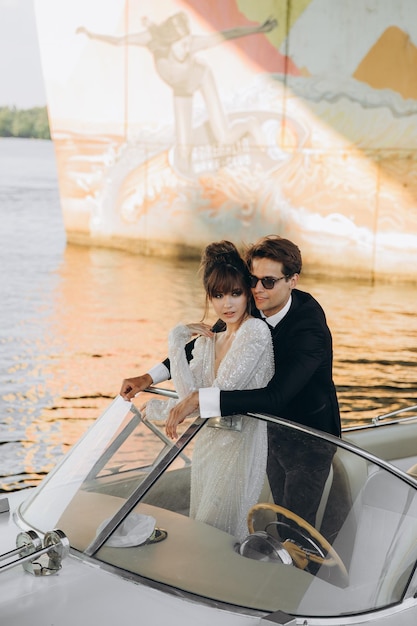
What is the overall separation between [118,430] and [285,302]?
0.59 m

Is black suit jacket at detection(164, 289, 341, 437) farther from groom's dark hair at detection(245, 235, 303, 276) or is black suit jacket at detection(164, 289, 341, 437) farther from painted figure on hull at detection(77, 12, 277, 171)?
painted figure on hull at detection(77, 12, 277, 171)

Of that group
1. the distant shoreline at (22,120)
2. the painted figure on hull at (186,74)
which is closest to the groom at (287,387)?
the painted figure on hull at (186,74)

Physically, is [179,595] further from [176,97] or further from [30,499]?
[176,97]

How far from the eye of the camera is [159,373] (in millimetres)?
2877

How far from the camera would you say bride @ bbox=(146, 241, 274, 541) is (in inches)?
98.1

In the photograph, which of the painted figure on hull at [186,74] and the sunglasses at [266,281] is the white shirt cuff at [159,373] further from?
the painted figure on hull at [186,74]

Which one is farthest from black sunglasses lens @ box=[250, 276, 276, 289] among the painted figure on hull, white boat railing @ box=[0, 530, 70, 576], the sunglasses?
the painted figure on hull

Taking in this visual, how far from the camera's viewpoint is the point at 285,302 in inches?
109

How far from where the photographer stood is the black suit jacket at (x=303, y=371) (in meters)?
2.58

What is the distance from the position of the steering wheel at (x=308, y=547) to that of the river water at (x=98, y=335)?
2.63 metres

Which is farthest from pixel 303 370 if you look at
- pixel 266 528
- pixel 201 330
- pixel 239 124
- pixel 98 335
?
pixel 239 124

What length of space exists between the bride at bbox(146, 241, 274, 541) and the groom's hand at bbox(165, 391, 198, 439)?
6 centimetres

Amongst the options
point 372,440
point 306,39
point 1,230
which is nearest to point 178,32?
point 306,39

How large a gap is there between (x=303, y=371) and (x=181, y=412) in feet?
1.17
